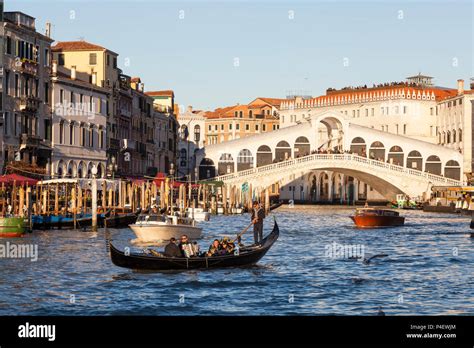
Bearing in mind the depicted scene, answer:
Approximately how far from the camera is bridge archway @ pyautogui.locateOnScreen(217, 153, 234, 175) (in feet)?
242

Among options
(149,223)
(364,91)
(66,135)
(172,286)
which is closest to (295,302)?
(172,286)

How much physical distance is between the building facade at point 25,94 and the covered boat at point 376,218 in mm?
11497

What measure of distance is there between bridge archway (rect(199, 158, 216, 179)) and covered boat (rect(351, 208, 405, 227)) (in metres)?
30.6

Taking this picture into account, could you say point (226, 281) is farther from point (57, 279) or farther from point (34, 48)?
point (34, 48)

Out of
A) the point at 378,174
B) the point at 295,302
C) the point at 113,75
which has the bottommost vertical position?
the point at 295,302

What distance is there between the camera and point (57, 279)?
20.1 m

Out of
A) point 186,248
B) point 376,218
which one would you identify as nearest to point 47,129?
point 376,218

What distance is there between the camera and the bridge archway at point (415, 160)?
7344cm

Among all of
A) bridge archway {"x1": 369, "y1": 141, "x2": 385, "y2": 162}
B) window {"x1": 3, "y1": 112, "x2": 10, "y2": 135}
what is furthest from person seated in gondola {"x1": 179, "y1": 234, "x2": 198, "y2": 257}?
bridge archway {"x1": 369, "y1": 141, "x2": 385, "y2": 162}

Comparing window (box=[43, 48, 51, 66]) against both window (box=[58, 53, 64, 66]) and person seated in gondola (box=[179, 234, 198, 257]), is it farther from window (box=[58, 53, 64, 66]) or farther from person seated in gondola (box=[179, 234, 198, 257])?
person seated in gondola (box=[179, 234, 198, 257])

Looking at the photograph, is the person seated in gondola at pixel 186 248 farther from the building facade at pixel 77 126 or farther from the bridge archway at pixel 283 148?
the bridge archway at pixel 283 148

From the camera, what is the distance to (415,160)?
73.5m

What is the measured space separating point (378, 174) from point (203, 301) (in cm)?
4902

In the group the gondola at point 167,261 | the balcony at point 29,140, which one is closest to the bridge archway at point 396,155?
the balcony at point 29,140
